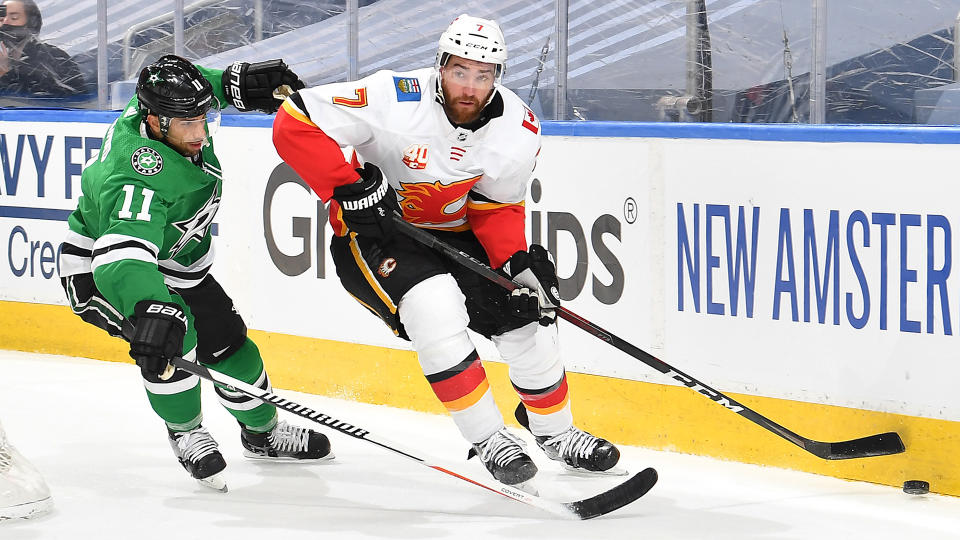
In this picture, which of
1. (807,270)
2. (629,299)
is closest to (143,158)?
(629,299)

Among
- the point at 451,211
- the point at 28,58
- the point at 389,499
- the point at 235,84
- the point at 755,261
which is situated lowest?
the point at 389,499

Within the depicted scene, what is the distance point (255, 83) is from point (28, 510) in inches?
50.3

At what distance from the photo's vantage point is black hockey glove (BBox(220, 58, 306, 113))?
12.9ft

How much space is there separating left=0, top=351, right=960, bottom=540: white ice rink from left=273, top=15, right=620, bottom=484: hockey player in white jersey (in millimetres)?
194

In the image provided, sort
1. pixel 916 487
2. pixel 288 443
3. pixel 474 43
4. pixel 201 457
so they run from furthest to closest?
pixel 288 443 → pixel 201 457 → pixel 916 487 → pixel 474 43

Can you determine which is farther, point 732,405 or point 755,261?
point 755,261

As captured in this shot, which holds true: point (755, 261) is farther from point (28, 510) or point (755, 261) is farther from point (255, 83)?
point (28, 510)

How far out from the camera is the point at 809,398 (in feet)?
12.7

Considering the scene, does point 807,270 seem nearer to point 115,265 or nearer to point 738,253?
point 738,253

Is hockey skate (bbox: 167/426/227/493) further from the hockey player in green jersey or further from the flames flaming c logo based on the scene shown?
the flames flaming c logo

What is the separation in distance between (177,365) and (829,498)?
1642 mm

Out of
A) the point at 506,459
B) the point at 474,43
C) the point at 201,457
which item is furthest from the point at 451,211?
the point at 201,457

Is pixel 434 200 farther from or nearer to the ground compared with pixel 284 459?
farther from the ground

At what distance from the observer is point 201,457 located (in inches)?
146
